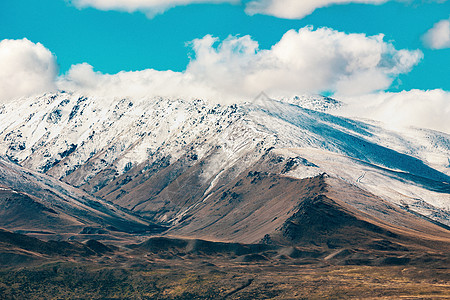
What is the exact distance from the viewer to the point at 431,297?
654 ft

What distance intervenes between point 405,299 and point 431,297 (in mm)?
8332

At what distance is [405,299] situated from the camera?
652ft
